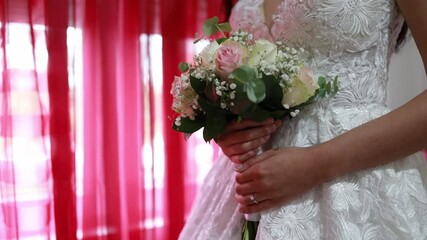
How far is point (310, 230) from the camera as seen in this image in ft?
2.29

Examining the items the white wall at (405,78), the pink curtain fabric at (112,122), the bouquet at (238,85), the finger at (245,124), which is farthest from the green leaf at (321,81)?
the white wall at (405,78)

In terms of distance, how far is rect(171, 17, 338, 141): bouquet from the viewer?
63 centimetres

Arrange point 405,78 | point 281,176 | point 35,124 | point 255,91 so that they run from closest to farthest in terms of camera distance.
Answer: point 255,91 < point 281,176 < point 35,124 < point 405,78

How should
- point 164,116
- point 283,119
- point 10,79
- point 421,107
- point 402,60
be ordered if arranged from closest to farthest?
point 421,107, point 283,119, point 10,79, point 164,116, point 402,60

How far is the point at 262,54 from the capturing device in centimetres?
66

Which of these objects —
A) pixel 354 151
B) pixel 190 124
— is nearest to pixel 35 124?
pixel 190 124

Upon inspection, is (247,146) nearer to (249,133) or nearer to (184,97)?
(249,133)

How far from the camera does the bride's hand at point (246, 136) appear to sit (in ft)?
2.35

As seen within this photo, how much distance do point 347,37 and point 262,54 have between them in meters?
0.18

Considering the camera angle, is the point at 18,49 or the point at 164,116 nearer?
the point at 18,49

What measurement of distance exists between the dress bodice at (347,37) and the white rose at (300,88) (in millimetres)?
116

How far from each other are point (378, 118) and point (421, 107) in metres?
0.07

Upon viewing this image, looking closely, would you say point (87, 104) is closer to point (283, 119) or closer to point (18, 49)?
point (18, 49)

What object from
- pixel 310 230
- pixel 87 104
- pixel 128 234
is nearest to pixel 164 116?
pixel 87 104
